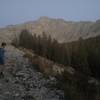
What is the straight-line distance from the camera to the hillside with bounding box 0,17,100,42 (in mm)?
119906

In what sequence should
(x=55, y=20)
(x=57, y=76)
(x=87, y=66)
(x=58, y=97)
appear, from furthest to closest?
(x=55, y=20), (x=87, y=66), (x=57, y=76), (x=58, y=97)

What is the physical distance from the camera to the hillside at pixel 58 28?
393 feet

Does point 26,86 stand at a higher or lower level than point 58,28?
lower

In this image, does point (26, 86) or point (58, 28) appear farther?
point (58, 28)

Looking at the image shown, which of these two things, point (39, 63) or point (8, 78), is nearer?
point (8, 78)

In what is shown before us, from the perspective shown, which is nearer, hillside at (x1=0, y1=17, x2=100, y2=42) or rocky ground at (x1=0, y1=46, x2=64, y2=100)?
rocky ground at (x1=0, y1=46, x2=64, y2=100)

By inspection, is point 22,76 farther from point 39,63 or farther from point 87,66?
point 87,66

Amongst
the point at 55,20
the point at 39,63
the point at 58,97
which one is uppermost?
the point at 55,20

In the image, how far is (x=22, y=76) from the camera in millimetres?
13742

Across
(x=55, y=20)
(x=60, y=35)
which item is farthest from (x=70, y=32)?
(x=55, y=20)

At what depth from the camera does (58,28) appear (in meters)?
138

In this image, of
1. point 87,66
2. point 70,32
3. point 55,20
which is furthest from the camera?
point 55,20

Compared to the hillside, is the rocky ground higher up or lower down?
lower down

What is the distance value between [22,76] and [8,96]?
3470 millimetres
